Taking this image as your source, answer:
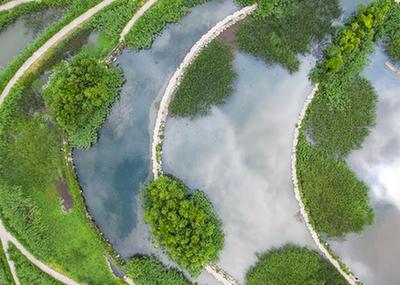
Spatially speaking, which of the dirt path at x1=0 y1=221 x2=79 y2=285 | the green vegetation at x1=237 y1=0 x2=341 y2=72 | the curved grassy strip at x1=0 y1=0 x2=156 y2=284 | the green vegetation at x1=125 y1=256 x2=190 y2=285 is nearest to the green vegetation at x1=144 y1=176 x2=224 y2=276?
the green vegetation at x1=125 y1=256 x2=190 y2=285

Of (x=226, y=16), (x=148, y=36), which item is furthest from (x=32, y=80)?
(x=226, y=16)

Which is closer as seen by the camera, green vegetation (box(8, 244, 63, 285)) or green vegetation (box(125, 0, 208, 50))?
green vegetation (box(8, 244, 63, 285))

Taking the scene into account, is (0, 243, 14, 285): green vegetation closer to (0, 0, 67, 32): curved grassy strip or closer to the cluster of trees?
the cluster of trees

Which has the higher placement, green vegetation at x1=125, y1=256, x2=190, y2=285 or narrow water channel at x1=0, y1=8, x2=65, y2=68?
narrow water channel at x1=0, y1=8, x2=65, y2=68

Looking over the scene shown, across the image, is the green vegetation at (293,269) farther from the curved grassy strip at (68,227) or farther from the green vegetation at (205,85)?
the green vegetation at (205,85)

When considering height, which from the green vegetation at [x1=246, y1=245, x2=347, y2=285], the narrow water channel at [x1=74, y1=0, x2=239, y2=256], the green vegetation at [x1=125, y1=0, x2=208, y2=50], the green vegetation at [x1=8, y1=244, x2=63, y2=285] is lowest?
the green vegetation at [x1=246, y1=245, x2=347, y2=285]

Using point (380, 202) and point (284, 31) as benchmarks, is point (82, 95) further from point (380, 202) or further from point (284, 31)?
point (380, 202)

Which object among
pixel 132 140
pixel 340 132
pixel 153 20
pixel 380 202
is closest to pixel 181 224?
pixel 132 140
